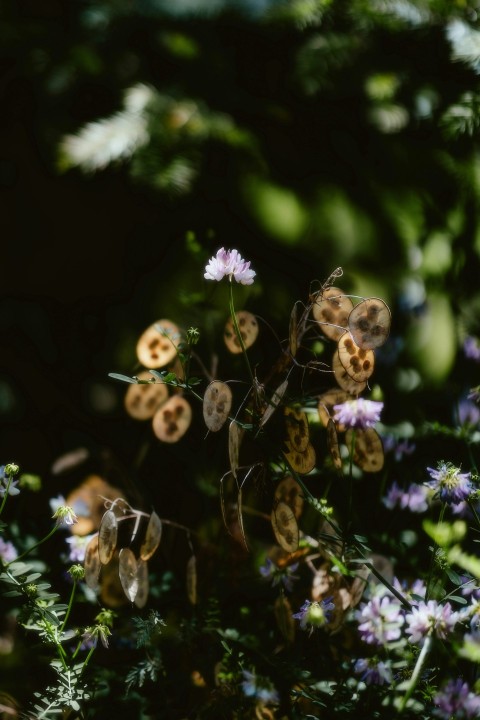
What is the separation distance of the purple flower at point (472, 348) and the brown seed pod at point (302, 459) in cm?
67

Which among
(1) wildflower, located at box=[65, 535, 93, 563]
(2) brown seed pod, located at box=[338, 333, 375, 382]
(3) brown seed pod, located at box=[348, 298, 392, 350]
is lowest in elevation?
(1) wildflower, located at box=[65, 535, 93, 563]

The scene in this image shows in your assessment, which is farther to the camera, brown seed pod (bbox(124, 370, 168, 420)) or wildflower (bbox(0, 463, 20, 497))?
brown seed pod (bbox(124, 370, 168, 420))

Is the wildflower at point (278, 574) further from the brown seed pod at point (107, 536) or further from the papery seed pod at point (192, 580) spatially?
the brown seed pod at point (107, 536)

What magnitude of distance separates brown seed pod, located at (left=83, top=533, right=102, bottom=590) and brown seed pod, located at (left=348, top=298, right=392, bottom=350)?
1.60 ft

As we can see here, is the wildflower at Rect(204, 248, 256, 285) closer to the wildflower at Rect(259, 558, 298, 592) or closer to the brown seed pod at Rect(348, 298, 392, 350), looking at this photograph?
the brown seed pod at Rect(348, 298, 392, 350)

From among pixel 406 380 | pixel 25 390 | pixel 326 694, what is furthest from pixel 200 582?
pixel 406 380

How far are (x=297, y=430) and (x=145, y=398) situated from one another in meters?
0.40

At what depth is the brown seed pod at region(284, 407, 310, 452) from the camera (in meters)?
0.90

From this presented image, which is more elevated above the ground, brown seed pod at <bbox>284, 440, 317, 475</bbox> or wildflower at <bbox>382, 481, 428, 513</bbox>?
brown seed pod at <bbox>284, 440, 317, 475</bbox>

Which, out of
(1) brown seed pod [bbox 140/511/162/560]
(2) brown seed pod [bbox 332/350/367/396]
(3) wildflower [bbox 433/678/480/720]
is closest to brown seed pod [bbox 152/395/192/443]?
(1) brown seed pod [bbox 140/511/162/560]

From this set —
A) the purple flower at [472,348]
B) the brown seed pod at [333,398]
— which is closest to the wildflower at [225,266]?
the brown seed pod at [333,398]

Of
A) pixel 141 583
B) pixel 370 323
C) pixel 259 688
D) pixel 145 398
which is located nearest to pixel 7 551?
pixel 141 583

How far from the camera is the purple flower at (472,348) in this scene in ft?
4.74

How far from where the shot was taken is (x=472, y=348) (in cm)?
144
